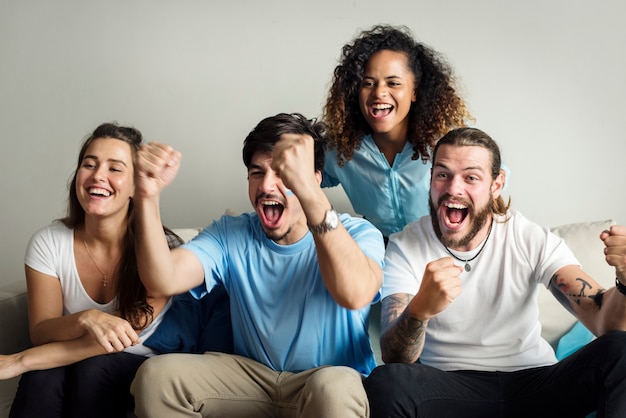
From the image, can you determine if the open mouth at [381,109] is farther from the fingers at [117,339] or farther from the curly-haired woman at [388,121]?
the fingers at [117,339]

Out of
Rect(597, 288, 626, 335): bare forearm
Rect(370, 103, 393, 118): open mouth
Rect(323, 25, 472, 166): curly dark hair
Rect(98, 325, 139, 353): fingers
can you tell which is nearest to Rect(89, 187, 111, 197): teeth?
Rect(98, 325, 139, 353): fingers

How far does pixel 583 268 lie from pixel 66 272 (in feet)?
5.45

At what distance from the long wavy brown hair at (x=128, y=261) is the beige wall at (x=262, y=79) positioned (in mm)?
762

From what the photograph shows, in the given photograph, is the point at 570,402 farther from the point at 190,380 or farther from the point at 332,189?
the point at 332,189

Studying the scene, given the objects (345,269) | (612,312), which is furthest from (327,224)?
(612,312)

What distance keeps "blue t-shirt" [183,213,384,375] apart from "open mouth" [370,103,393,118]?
0.51 m

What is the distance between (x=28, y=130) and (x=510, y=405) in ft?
7.37

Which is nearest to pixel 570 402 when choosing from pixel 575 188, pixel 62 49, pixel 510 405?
pixel 510 405

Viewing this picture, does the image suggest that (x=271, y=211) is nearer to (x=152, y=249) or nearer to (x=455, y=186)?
(x=152, y=249)

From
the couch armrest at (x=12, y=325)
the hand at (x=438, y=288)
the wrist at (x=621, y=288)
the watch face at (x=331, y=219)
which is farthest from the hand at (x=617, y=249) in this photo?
the couch armrest at (x=12, y=325)

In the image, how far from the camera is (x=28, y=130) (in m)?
3.00

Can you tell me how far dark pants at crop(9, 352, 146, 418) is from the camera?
1.90 meters

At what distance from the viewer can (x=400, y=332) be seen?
180cm

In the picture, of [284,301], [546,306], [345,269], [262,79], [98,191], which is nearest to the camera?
[345,269]
